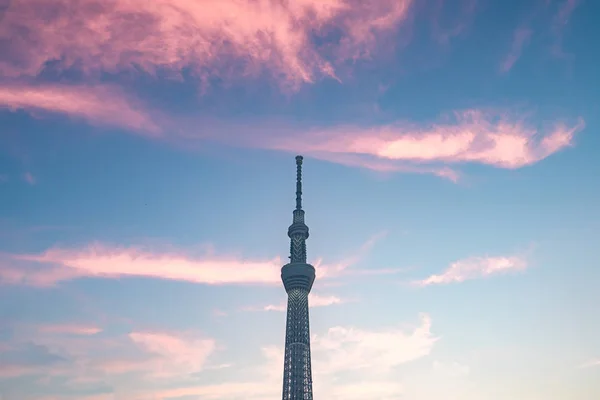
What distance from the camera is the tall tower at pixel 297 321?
554 ft

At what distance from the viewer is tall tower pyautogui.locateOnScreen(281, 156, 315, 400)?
168875mm

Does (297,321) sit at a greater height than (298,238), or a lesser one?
lesser

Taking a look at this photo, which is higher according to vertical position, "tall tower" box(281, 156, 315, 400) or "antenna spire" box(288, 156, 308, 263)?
"antenna spire" box(288, 156, 308, 263)

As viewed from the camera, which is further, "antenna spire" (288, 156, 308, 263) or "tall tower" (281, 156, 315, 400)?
"antenna spire" (288, 156, 308, 263)

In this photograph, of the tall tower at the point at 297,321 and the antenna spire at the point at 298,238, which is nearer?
the tall tower at the point at 297,321

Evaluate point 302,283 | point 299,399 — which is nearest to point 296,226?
point 302,283

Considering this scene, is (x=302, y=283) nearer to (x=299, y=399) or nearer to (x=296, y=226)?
(x=296, y=226)

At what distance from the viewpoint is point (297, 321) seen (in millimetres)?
176500

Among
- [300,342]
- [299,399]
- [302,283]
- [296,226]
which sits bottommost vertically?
[299,399]

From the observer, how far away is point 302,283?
18150cm

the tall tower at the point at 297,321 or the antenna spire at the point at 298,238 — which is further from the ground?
the antenna spire at the point at 298,238

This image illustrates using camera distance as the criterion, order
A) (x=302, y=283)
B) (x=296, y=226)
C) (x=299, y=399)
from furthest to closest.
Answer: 1. (x=296, y=226)
2. (x=302, y=283)
3. (x=299, y=399)

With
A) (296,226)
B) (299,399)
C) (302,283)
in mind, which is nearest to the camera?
(299,399)

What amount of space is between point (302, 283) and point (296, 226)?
22671mm
